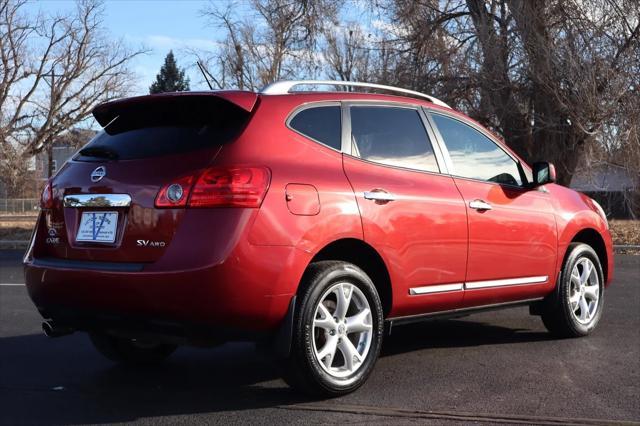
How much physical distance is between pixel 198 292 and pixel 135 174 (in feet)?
2.66

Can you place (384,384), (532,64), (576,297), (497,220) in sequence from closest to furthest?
(384,384), (497,220), (576,297), (532,64)

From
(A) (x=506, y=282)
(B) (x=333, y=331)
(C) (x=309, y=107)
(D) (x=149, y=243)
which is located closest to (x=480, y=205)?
(A) (x=506, y=282)

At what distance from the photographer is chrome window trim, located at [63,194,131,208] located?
432 centimetres

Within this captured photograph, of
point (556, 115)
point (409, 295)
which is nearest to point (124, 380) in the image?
point (409, 295)

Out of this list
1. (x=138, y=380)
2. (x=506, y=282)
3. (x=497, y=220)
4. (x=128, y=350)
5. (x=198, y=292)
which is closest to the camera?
(x=198, y=292)

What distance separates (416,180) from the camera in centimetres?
518

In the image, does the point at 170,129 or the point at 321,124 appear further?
the point at 321,124

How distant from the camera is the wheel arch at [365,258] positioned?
4657 mm

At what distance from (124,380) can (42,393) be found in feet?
1.82

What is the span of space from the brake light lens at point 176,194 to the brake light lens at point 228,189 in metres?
0.04

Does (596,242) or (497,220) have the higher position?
(497,220)

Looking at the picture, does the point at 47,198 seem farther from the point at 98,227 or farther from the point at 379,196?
the point at 379,196

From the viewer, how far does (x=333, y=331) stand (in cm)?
455

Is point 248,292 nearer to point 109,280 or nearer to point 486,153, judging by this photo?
point 109,280
